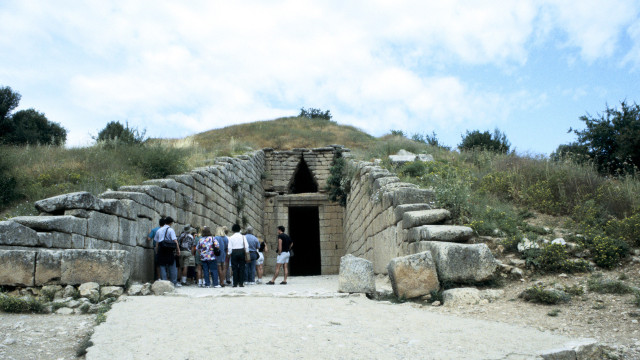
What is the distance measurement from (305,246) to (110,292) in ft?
58.3

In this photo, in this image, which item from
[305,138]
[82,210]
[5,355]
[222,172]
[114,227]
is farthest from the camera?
[305,138]

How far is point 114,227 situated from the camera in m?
7.65

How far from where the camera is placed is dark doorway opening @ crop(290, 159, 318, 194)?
19.7 metres

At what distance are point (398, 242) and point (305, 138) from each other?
43.3 feet

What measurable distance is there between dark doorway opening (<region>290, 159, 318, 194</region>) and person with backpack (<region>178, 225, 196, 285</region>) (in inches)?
387

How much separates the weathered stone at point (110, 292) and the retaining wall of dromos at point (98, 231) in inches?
3.8

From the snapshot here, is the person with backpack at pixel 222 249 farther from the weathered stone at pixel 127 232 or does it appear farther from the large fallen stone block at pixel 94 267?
the large fallen stone block at pixel 94 267

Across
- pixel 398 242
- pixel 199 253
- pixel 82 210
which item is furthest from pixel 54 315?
pixel 398 242

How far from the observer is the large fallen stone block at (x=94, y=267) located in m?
6.09

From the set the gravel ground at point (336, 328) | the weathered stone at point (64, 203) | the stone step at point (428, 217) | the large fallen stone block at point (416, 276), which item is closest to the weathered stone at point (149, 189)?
the weathered stone at point (64, 203)

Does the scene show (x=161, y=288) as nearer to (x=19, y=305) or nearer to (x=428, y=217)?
(x=19, y=305)

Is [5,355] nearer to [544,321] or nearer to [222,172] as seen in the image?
[544,321]

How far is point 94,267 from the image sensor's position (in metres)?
6.19

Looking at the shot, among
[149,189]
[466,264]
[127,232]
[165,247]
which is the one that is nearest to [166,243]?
[165,247]
